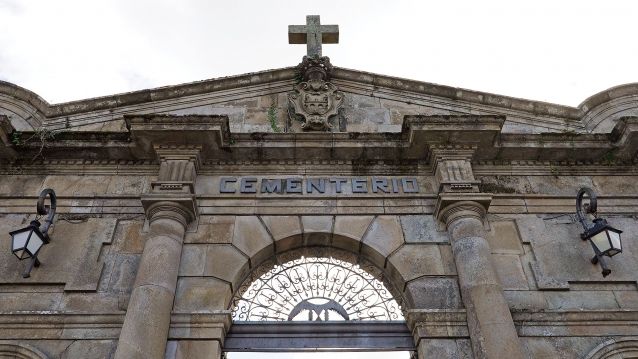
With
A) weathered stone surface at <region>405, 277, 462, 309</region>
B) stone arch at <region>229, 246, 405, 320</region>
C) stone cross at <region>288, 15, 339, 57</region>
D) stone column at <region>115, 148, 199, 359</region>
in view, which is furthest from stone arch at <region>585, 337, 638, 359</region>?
stone cross at <region>288, 15, 339, 57</region>

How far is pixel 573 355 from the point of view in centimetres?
597

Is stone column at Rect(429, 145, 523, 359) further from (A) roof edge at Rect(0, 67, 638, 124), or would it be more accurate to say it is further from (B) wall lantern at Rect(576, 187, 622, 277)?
(A) roof edge at Rect(0, 67, 638, 124)

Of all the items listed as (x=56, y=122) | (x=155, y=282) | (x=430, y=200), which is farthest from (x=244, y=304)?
(x=56, y=122)

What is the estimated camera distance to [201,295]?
6.36 meters

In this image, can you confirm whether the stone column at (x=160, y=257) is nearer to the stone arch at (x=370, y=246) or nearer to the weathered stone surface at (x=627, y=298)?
the stone arch at (x=370, y=246)

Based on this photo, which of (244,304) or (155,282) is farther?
(244,304)

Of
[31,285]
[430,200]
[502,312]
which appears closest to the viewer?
[502,312]

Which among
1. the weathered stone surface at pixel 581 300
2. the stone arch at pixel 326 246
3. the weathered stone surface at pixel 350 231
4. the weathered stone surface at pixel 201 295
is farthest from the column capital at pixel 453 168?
the weathered stone surface at pixel 201 295

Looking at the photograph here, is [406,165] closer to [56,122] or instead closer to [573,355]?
[573,355]

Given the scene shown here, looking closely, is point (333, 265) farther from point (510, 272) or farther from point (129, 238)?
point (129, 238)

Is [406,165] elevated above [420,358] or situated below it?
above

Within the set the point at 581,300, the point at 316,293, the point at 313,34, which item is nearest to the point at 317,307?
the point at 316,293

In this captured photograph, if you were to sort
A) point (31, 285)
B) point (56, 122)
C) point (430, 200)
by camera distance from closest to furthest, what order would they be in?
point (31, 285) < point (430, 200) < point (56, 122)

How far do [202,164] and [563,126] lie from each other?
216 inches
